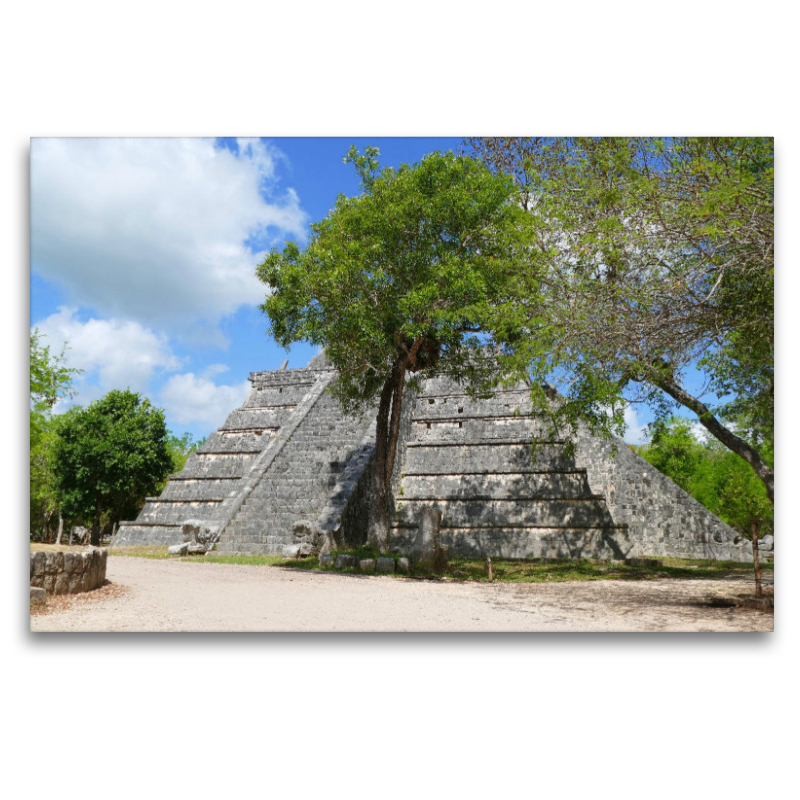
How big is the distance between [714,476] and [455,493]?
1349 cm

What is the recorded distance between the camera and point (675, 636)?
5.99 m

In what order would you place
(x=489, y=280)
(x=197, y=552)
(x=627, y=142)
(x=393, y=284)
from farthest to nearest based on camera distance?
(x=197, y=552), (x=393, y=284), (x=489, y=280), (x=627, y=142)

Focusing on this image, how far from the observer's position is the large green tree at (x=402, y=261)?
998cm

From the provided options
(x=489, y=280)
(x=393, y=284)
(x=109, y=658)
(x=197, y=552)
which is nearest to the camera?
(x=109, y=658)

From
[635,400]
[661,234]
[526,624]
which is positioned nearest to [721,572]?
[635,400]

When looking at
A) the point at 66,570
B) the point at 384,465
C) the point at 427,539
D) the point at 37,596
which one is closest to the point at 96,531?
the point at 384,465

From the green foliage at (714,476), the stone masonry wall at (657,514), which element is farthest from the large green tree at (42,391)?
the green foliage at (714,476)

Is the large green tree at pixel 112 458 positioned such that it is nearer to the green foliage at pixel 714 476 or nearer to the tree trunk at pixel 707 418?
the tree trunk at pixel 707 418

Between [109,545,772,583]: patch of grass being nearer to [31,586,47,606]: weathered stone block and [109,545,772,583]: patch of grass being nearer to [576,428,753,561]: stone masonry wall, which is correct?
[576,428,753,561]: stone masonry wall

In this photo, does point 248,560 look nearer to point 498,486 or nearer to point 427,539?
point 427,539

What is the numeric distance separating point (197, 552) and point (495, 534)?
6601 mm

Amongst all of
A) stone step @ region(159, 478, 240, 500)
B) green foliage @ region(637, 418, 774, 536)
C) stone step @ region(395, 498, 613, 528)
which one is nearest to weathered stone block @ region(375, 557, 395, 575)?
stone step @ region(395, 498, 613, 528)

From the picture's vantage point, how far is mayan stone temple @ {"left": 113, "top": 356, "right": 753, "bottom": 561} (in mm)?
13141
